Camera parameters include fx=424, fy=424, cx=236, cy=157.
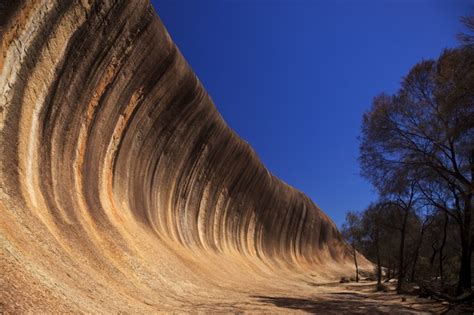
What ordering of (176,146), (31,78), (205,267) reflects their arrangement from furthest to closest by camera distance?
(176,146) → (205,267) → (31,78)

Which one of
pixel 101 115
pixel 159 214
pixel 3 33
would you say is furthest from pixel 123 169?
pixel 3 33

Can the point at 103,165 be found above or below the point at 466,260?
above

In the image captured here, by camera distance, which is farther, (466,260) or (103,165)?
(466,260)

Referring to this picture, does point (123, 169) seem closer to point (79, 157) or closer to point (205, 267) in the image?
point (79, 157)

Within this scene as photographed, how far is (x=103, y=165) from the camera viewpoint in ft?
45.4

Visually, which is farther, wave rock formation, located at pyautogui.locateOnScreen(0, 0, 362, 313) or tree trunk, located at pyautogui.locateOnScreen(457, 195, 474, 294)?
tree trunk, located at pyautogui.locateOnScreen(457, 195, 474, 294)

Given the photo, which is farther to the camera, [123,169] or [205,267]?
[205,267]

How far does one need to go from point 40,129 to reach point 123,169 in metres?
5.27

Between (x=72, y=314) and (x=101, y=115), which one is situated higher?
(x=101, y=115)

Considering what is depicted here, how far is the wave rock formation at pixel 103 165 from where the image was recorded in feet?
26.7

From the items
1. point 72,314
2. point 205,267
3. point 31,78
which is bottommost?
point 72,314

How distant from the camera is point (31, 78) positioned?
9930 millimetres

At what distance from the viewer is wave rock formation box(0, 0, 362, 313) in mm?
8141

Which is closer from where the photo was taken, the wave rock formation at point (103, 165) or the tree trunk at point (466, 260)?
the wave rock formation at point (103, 165)
